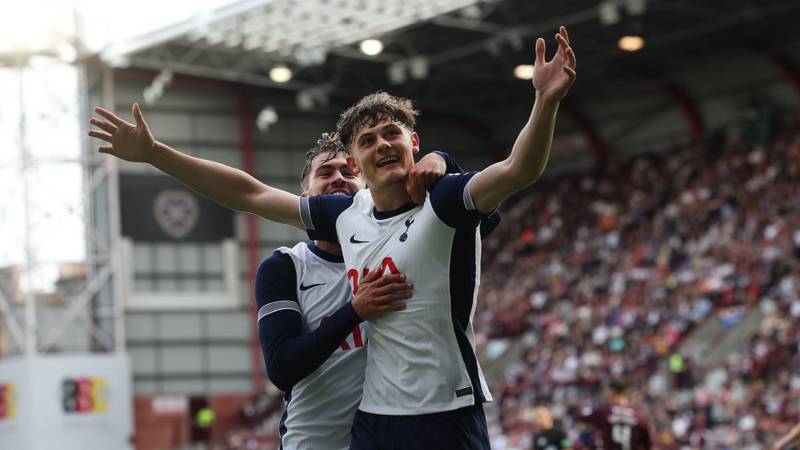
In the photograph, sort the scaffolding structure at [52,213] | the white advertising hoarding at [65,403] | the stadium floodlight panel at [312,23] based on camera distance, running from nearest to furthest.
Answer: the stadium floodlight panel at [312,23], the white advertising hoarding at [65,403], the scaffolding structure at [52,213]

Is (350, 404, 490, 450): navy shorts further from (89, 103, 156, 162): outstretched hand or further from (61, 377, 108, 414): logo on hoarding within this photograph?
(61, 377, 108, 414): logo on hoarding

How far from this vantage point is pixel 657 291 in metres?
28.1

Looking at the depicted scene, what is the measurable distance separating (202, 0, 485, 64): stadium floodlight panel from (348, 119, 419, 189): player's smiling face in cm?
2403

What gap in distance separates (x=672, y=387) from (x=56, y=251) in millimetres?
15553

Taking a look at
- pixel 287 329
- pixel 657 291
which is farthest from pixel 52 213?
pixel 287 329

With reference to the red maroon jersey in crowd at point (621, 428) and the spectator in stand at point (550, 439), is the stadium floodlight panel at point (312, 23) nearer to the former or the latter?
the spectator in stand at point (550, 439)

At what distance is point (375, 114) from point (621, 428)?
6040 millimetres

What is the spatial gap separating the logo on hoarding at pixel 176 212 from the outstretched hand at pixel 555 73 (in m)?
31.0

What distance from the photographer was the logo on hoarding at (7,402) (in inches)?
1260

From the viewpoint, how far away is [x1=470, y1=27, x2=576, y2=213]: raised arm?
13.8 ft

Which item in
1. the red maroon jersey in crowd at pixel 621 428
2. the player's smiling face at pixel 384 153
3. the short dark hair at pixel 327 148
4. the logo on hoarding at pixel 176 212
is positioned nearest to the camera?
the player's smiling face at pixel 384 153

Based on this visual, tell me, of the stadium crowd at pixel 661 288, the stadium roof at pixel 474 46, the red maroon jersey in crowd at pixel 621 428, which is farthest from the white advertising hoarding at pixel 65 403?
the red maroon jersey in crowd at pixel 621 428

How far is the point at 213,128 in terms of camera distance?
3578cm

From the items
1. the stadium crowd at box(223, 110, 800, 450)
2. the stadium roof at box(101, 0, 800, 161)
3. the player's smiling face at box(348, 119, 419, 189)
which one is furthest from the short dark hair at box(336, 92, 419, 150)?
the stadium roof at box(101, 0, 800, 161)
